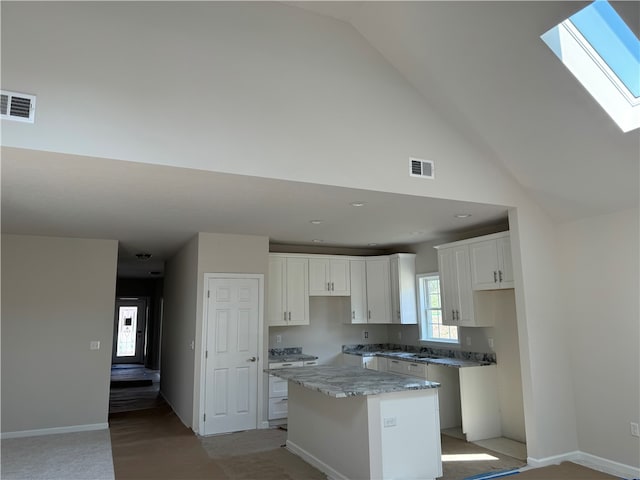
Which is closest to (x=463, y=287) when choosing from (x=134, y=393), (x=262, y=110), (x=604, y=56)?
(x=604, y=56)

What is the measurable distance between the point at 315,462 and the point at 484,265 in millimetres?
2881

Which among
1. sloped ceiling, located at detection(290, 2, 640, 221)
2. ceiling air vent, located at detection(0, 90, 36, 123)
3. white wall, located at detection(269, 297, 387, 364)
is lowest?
white wall, located at detection(269, 297, 387, 364)

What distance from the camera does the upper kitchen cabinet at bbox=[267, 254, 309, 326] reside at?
6465 mm

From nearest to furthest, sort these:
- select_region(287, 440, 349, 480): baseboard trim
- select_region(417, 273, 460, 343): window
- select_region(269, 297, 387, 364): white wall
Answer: select_region(287, 440, 349, 480): baseboard trim, select_region(417, 273, 460, 343): window, select_region(269, 297, 387, 364): white wall

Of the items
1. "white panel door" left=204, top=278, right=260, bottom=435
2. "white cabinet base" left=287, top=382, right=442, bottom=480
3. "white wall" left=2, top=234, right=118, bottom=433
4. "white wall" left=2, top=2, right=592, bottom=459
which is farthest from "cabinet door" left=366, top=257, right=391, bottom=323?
"white wall" left=2, top=234, right=118, bottom=433

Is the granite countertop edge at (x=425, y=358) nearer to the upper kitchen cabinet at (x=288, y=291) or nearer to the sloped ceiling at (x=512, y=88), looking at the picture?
the upper kitchen cabinet at (x=288, y=291)

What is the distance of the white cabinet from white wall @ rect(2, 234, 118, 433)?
4635mm

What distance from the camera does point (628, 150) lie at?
360 centimetres

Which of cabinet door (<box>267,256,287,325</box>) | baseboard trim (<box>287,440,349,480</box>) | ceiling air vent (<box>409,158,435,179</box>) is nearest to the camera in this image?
baseboard trim (<box>287,440,349,480</box>)

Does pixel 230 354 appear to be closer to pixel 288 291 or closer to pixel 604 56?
pixel 288 291

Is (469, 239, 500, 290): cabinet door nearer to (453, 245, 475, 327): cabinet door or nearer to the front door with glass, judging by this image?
(453, 245, 475, 327): cabinet door

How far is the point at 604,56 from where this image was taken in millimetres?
3342

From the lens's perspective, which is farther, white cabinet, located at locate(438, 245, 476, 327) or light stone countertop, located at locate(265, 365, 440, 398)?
white cabinet, located at locate(438, 245, 476, 327)

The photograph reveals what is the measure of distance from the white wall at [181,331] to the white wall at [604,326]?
445 centimetres
